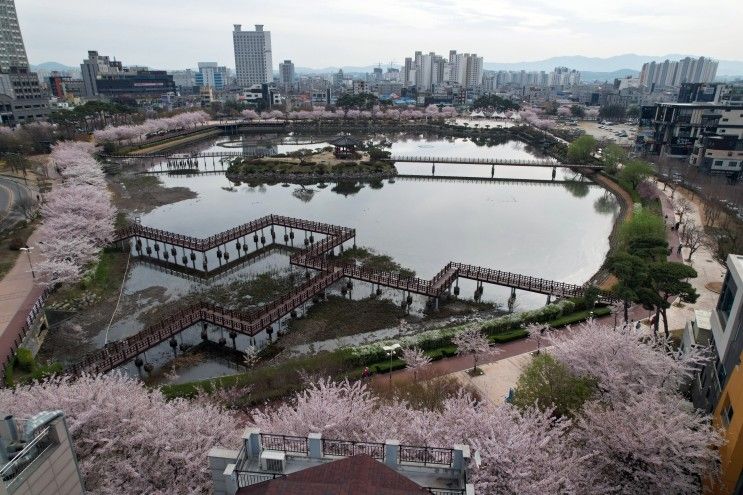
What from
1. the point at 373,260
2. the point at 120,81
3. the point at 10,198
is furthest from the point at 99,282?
the point at 120,81

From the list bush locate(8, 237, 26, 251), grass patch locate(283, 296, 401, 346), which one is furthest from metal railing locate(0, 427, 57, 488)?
bush locate(8, 237, 26, 251)

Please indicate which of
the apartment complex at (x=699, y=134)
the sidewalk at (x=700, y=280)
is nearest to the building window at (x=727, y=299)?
the sidewalk at (x=700, y=280)

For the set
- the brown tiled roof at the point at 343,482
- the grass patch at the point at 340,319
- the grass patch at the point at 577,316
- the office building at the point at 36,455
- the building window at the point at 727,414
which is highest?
the office building at the point at 36,455

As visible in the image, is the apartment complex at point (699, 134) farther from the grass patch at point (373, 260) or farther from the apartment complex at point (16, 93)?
the apartment complex at point (16, 93)

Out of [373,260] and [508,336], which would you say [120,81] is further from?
[508,336]

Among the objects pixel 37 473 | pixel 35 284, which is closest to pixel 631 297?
pixel 37 473

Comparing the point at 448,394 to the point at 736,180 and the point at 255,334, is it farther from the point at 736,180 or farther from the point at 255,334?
the point at 736,180
